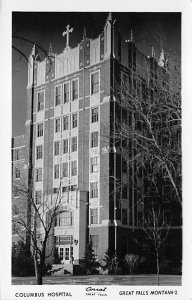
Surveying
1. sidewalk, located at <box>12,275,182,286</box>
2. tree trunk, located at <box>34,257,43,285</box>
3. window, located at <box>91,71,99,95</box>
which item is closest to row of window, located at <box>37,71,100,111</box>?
window, located at <box>91,71,99,95</box>

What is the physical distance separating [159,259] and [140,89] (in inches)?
44.5

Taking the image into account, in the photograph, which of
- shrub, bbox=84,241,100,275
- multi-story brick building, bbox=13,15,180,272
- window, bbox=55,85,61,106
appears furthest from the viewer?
window, bbox=55,85,61,106

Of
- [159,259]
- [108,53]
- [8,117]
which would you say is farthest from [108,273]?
[108,53]

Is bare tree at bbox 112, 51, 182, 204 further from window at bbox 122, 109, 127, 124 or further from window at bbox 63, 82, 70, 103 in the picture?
window at bbox 63, 82, 70, 103

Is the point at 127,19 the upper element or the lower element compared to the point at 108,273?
upper

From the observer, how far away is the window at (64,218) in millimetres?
3551

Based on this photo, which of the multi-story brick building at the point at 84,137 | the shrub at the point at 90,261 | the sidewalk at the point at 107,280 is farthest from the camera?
the multi-story brick building at the point at 84,137

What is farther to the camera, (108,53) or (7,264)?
(108,53)

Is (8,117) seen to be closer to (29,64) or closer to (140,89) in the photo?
(29,64)

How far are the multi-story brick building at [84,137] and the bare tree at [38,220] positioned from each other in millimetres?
37

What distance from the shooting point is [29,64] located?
355 centimetres

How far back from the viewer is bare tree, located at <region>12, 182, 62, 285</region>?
352 centimetres

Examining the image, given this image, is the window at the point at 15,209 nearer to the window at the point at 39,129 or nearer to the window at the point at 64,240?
the window at the point at 64,240

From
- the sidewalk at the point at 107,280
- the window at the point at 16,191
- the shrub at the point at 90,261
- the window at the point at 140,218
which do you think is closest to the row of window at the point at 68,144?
the window at the point at 16,191
